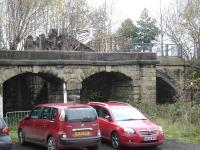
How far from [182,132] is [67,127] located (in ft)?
23.2

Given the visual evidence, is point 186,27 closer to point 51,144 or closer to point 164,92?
point 164,92

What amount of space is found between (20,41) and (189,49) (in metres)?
14.6

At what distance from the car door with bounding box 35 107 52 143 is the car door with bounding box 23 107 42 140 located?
23cm

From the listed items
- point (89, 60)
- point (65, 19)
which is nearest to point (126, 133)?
point (89, 60)

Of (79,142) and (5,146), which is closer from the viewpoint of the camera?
(5,146)

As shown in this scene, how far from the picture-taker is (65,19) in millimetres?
35844

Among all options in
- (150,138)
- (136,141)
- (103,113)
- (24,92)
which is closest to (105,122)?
(103,113)

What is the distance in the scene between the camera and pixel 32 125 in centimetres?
1739

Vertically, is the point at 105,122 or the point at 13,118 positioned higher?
the point at 105,122

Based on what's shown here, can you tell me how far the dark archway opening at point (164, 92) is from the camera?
37.2 metres

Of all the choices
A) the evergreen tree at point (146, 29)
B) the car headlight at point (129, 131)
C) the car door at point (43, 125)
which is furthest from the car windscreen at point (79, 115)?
the evergreen tree at point (146, 29)

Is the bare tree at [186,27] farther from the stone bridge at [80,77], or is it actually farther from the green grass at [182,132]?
the green grass at [182,132]

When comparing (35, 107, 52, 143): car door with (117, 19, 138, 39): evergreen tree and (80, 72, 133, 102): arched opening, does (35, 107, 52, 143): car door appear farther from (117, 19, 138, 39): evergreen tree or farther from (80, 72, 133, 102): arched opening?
(117, 19, 138, 39): evergreen tree

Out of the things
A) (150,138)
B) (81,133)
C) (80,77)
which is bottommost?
(150,138)
